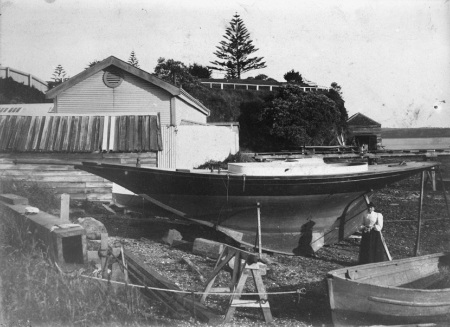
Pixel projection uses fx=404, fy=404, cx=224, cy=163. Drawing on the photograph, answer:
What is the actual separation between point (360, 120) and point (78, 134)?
42.7 m

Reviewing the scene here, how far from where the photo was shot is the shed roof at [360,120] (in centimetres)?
4903

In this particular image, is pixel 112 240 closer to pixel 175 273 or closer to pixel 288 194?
pixel 175 273

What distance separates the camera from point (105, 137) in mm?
12992

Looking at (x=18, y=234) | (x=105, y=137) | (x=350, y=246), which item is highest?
(x=105, y=137)

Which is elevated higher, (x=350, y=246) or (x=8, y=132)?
(x=8, y=132)

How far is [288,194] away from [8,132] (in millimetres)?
9209

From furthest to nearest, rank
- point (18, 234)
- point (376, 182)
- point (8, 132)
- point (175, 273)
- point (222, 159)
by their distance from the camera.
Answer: point (222, 159) → point (8, 132) → point (376, 182) → point (175, 273) → point (18, 234)

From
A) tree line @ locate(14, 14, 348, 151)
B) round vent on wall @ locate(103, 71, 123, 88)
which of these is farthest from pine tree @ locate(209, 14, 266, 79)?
round vent on wall @ locate(103, 71, 123, 88)

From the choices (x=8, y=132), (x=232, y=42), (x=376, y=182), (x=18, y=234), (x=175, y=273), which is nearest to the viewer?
(x=18, y=234)

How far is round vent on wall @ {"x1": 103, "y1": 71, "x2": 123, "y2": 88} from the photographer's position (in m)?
19.4

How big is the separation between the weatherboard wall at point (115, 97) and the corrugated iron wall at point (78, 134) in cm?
606

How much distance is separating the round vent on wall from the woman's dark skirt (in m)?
14.9

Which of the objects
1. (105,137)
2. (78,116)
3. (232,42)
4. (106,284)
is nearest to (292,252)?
(106,284)

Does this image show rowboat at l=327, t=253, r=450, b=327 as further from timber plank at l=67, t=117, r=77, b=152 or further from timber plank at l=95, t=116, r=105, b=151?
timber plank at l=67, t=117, r=77, b=152
